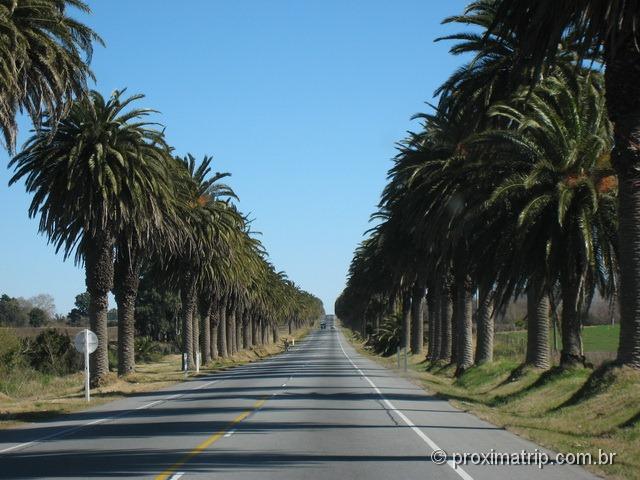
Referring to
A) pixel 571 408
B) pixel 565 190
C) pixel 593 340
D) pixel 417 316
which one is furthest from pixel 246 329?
pixel 571 408

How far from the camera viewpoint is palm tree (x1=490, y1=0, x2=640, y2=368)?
15461 mm

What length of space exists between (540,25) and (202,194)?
1411 inches

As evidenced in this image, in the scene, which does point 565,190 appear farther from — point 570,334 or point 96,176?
point 96,176

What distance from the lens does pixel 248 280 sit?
66375 mm

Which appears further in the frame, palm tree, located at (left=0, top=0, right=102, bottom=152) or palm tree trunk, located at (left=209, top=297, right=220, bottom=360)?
palm tree trunk, located at (left=209, top=297, right=220, bottom=360)

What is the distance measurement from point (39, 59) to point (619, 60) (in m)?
14.4

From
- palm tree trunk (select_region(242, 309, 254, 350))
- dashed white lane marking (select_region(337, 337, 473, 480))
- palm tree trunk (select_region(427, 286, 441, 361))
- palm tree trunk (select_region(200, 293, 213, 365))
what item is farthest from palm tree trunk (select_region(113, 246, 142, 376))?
palm tree trunk (select_region(242, 309, 254, 350))

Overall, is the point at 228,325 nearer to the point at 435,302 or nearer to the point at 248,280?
the point at 248,280

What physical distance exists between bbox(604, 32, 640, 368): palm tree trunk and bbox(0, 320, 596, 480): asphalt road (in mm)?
4158

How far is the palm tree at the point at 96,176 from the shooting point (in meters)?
31.8

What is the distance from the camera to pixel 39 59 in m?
21.6

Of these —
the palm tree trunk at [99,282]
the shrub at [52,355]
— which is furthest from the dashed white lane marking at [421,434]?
the shrub at [52,355]

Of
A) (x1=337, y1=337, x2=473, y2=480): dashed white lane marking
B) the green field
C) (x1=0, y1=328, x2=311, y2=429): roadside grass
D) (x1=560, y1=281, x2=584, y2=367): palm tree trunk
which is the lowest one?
(x1=0, y1=328, x2=311, y2=429): roadside grass

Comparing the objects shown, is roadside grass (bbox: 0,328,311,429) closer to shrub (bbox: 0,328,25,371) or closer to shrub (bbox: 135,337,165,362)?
shrub (bbox: 0,328,25,371)
